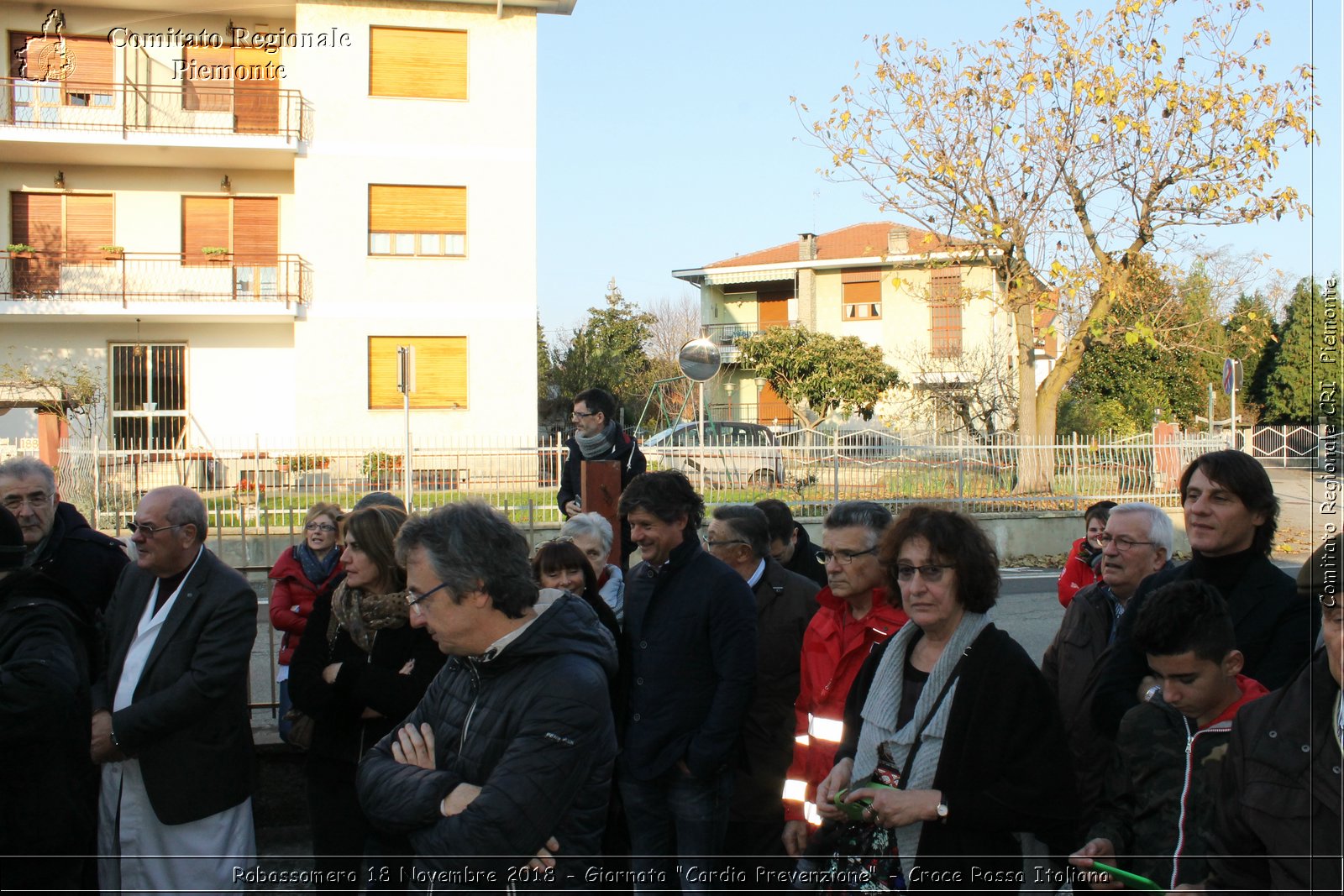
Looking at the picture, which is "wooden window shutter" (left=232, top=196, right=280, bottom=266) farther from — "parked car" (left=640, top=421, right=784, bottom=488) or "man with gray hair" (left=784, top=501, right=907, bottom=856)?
"man with gray hair" (left=784, top=501, right=907, bottom=856)

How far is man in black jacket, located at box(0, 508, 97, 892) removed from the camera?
3672 mm

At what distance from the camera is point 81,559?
4.77 meters

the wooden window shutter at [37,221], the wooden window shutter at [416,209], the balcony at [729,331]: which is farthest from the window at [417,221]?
the balcony at [729,331]

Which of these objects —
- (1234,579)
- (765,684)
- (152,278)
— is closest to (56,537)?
(765,684)

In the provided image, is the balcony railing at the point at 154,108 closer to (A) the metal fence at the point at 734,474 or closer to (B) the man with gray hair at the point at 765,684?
(A) the metal fence at the point at 734,474

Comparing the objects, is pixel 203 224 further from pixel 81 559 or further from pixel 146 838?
pixel 146 838

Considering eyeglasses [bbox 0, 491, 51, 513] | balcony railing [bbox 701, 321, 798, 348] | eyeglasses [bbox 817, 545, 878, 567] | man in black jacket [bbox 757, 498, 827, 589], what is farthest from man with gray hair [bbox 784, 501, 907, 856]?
balcony railing [bbox 701, 321, 798, 348]

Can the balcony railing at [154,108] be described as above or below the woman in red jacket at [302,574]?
above

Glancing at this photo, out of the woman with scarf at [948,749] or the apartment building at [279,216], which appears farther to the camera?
the apartment building at [279,216]

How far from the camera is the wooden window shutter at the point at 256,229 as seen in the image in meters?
24.6

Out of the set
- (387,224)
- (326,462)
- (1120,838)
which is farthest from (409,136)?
(1120,838)

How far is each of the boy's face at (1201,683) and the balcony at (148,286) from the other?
75.9 feet

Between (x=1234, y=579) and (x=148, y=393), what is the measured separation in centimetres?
2528

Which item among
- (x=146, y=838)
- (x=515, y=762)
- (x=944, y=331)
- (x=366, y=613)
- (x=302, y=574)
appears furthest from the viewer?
(x=944, y=331)
